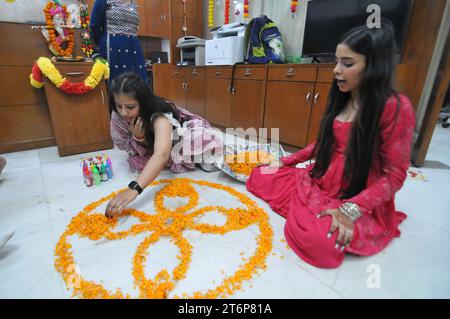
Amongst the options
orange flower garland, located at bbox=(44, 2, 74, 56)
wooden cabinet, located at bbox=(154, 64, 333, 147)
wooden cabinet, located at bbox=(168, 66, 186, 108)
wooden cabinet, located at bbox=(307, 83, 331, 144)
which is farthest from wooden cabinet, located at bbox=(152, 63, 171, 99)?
wooden cabinet, located at bbox=(307, 83, 331, 144)

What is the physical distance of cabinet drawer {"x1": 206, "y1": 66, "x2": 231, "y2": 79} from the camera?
9.41ft

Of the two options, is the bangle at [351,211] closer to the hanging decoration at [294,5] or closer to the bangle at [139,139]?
the bangle at [139,139]

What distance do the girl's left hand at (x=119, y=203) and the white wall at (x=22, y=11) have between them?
2.08 meters

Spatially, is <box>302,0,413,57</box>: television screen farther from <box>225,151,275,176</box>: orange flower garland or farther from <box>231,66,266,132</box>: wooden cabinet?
<box>225,151,275,176</box>: orange flower garland

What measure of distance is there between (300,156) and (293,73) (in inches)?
45.1

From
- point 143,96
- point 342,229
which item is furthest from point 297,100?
point 342,229

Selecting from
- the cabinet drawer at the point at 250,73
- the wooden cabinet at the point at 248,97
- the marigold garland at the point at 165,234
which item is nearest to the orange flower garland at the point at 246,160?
the marigold garland at the point at 165,234

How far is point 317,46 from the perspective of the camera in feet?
7.64

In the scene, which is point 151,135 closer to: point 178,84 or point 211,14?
point 178,84

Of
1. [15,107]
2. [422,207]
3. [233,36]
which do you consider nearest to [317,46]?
[233,36]

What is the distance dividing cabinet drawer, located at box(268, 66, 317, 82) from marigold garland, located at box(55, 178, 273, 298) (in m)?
1.24

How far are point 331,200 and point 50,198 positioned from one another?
156 centimetres

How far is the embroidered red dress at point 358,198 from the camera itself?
90 cm
